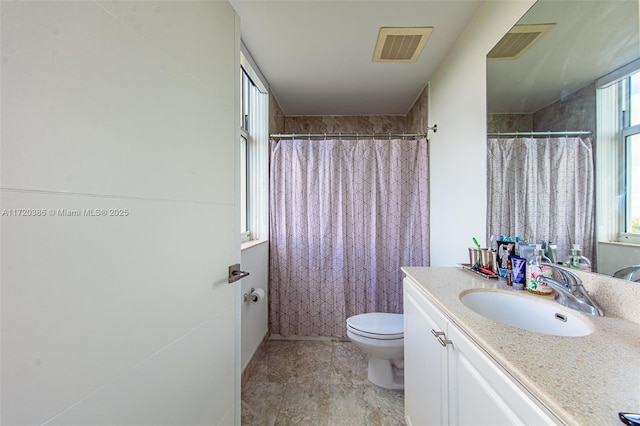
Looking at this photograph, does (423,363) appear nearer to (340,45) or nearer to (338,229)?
(338,229)

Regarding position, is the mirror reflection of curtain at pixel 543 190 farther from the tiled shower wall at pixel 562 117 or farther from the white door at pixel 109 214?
the white door at pixel 109 214

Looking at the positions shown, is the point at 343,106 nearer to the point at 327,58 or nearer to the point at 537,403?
the point at 327,58

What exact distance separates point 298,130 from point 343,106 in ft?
1.97

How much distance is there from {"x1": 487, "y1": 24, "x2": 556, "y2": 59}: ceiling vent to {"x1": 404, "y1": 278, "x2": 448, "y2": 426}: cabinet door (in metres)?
1.25

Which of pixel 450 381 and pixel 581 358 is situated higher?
pixel 581 358

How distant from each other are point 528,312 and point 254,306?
169 cm

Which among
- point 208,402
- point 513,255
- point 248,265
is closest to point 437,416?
point 513,255

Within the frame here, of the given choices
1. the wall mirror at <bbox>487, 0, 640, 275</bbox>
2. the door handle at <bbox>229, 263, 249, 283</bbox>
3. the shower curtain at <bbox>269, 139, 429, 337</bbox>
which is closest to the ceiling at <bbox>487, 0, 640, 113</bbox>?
the wall mirror at <bbox>487, 0, 640, 275</bbox>

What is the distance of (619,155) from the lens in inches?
31.6

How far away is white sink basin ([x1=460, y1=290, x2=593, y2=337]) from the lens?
0.78 meters

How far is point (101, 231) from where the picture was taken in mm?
590

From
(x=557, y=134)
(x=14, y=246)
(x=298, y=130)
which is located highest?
(x=298, y=130)

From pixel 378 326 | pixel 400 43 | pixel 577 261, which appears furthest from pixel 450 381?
pixel 400 43

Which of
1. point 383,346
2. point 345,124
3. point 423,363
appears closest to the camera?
point 423,363
